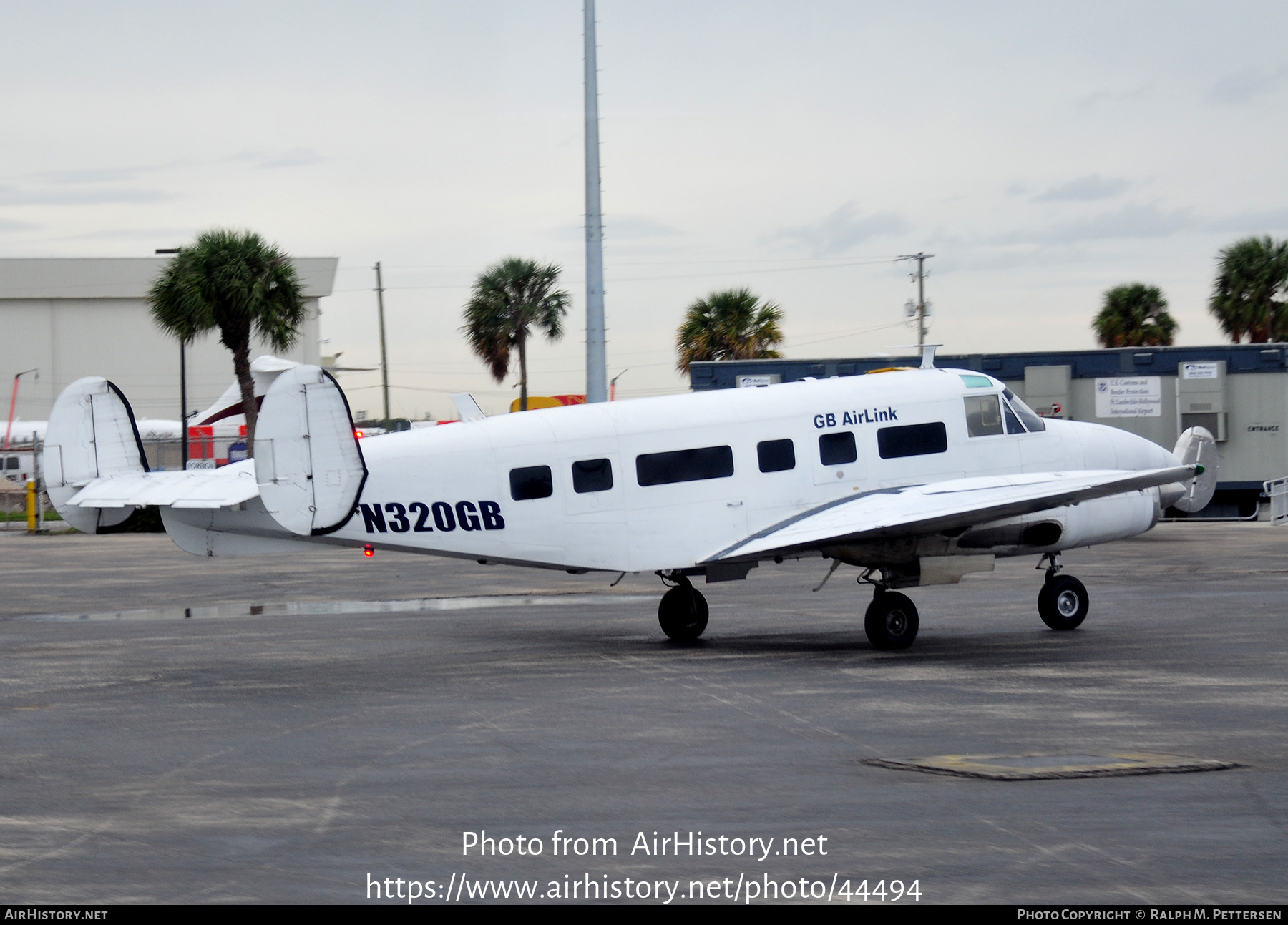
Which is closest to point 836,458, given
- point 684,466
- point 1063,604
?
Result: point 684,466

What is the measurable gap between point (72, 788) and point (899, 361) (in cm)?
3982

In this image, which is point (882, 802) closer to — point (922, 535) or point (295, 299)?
point (922, 535)

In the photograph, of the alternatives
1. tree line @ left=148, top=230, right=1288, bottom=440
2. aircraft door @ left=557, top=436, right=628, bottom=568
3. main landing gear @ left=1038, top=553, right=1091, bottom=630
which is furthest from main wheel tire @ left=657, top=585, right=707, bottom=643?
tree line @ left=148, top=230, right=1288, bottom=440

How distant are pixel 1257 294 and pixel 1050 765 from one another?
6103 cm

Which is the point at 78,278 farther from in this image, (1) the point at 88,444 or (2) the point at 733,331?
(1) the point at 88,444

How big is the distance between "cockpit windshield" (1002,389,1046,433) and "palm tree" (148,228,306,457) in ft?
124

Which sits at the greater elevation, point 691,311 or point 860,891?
point 691,311

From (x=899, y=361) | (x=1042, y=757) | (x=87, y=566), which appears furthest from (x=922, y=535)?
(x=899, y=361)

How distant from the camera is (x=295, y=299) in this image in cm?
5412

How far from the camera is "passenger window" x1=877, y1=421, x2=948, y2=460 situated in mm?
17469

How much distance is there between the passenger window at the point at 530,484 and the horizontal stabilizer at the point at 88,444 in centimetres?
431

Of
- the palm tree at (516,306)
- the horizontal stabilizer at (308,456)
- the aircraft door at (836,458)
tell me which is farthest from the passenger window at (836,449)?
the palm tree at (516,306)

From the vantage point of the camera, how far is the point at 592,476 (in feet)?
54.9

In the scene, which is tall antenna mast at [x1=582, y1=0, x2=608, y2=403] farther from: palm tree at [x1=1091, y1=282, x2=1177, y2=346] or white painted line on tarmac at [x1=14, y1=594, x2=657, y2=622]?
palm tree at [x1=1091, y1=282, x2=1177, y2=346]
